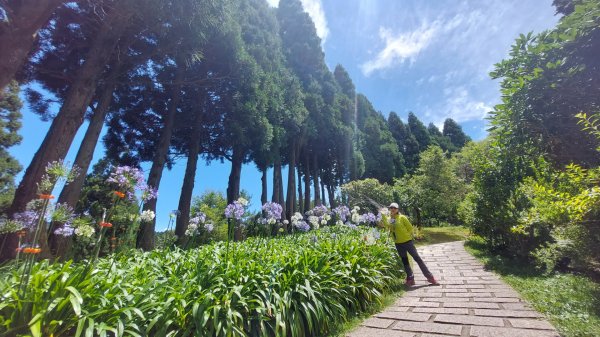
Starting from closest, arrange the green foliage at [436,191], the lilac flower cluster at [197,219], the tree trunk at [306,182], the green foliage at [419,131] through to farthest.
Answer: the lilac flower cluster at [197,219] → the green foliage at [436,191] → the tree trunk at [306,182] → the green foliage at [419,131]

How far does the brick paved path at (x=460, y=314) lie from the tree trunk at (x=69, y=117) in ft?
21.6

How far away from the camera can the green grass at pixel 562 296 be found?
2574 mm

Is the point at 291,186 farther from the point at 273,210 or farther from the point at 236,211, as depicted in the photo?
the point at 236,211

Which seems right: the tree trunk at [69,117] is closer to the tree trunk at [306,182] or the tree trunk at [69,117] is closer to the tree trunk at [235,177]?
the tree trunk at [235,177]

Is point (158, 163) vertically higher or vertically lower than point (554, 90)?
higher

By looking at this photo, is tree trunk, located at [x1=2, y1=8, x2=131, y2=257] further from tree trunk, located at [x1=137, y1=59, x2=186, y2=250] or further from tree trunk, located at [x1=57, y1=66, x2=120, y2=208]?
tree trunk, located at [x1=137, y1=59, x2=186, y2=250]

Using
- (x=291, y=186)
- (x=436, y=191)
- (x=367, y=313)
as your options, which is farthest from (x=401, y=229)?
(x=436, y=191)

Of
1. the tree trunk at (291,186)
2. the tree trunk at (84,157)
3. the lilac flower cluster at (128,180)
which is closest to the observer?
the lilac flower cluster at (128,180)

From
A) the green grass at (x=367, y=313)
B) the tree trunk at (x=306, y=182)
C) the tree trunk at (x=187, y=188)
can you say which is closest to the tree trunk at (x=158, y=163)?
the tree trunk at (x=187, y=188)

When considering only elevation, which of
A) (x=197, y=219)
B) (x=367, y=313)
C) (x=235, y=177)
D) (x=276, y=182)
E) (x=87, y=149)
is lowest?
(x=367, y=313)

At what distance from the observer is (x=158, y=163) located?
31.7 feet

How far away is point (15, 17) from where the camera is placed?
5.31 meters

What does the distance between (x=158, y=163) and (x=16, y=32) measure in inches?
201

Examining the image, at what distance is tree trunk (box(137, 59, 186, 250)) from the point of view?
8.73 meters
